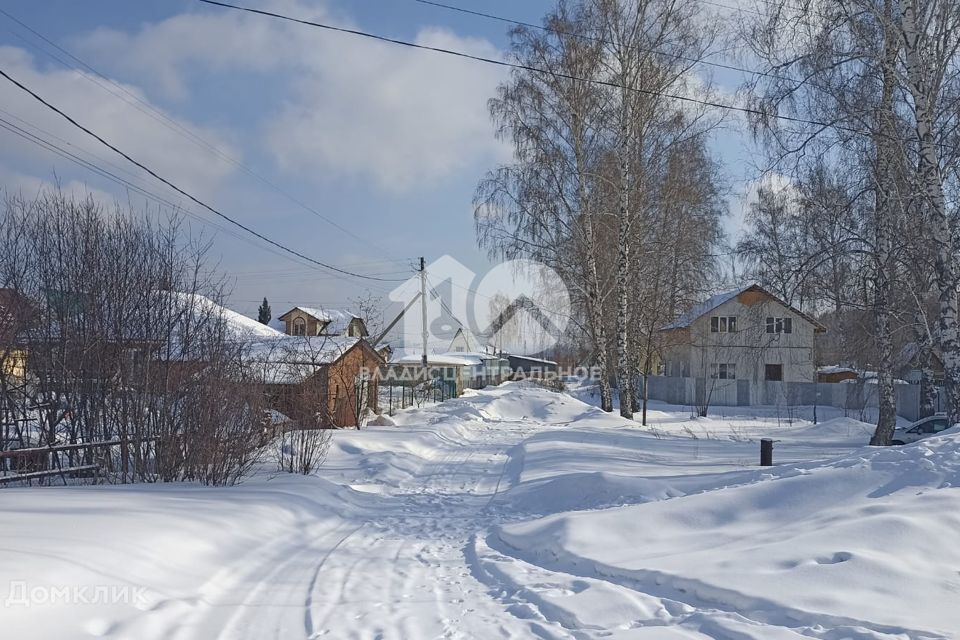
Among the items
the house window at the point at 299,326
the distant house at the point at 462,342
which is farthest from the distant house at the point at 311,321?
the distant house at the point at 462,342

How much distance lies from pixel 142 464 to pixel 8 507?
416 centimetres

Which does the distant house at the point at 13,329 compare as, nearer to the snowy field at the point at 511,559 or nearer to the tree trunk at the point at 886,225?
the snowy field at the point at 511,559

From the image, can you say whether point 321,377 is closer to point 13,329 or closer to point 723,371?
point 13,329

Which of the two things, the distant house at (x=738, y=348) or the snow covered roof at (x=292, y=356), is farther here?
the distant house at (x=738, y=348)

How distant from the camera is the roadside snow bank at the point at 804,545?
446 cm

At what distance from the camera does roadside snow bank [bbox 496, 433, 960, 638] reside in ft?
14.6

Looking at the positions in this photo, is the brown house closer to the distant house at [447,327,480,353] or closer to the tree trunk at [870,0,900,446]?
the tree trunk at [870,0,900,446]

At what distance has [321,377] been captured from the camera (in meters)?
18.3

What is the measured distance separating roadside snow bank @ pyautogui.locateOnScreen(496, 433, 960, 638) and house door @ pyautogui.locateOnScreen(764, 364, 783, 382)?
3436 cm

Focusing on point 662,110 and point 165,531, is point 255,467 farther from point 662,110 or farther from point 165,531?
point 662,110

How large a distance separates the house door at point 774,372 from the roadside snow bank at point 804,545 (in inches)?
1353

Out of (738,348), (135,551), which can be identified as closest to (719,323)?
(738,348)

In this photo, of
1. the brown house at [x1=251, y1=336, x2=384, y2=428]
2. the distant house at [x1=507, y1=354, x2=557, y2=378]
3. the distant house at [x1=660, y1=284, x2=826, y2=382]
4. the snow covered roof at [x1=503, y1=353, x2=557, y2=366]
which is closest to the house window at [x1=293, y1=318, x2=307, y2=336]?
the brown house at [x1=251, y1=336, x2=384, y2=428]
